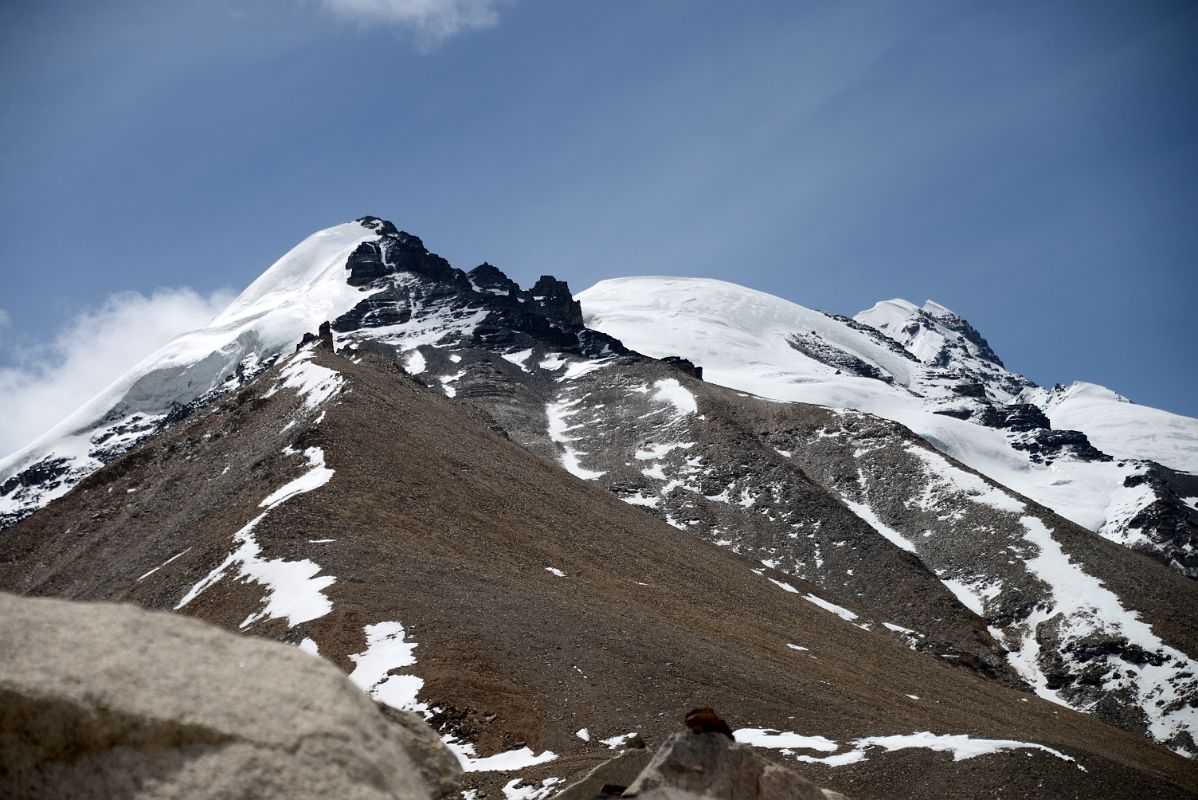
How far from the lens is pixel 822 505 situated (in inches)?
4067

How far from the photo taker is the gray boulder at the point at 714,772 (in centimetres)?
859

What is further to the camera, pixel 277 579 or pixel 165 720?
pixel 277 579

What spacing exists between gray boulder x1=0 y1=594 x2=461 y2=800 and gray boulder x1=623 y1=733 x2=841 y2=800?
2.97m

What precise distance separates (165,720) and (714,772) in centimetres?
513

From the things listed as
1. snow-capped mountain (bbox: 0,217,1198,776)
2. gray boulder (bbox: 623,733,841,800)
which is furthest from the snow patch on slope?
gray boulder (bbox: 623,733,841,800)

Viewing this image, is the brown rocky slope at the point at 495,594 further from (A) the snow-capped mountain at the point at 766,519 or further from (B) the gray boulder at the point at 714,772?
(B) the gray boulder at the point at 714,772

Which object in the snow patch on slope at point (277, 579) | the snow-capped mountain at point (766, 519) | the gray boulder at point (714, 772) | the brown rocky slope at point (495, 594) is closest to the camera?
the gray boulder at point (714, 772)

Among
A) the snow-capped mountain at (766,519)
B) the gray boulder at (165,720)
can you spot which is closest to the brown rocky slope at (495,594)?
the snow-capped mountain at (766,519)

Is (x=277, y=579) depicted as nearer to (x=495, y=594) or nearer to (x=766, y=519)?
(x=495, y=594)

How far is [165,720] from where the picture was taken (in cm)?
580

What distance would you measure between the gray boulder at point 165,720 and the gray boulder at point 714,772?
2967 millimetres

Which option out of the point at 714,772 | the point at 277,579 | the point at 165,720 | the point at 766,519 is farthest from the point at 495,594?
the point at 766,519

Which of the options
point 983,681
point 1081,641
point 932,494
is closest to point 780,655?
point 983,681

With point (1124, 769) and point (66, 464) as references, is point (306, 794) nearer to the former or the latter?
point (1124, 769)
